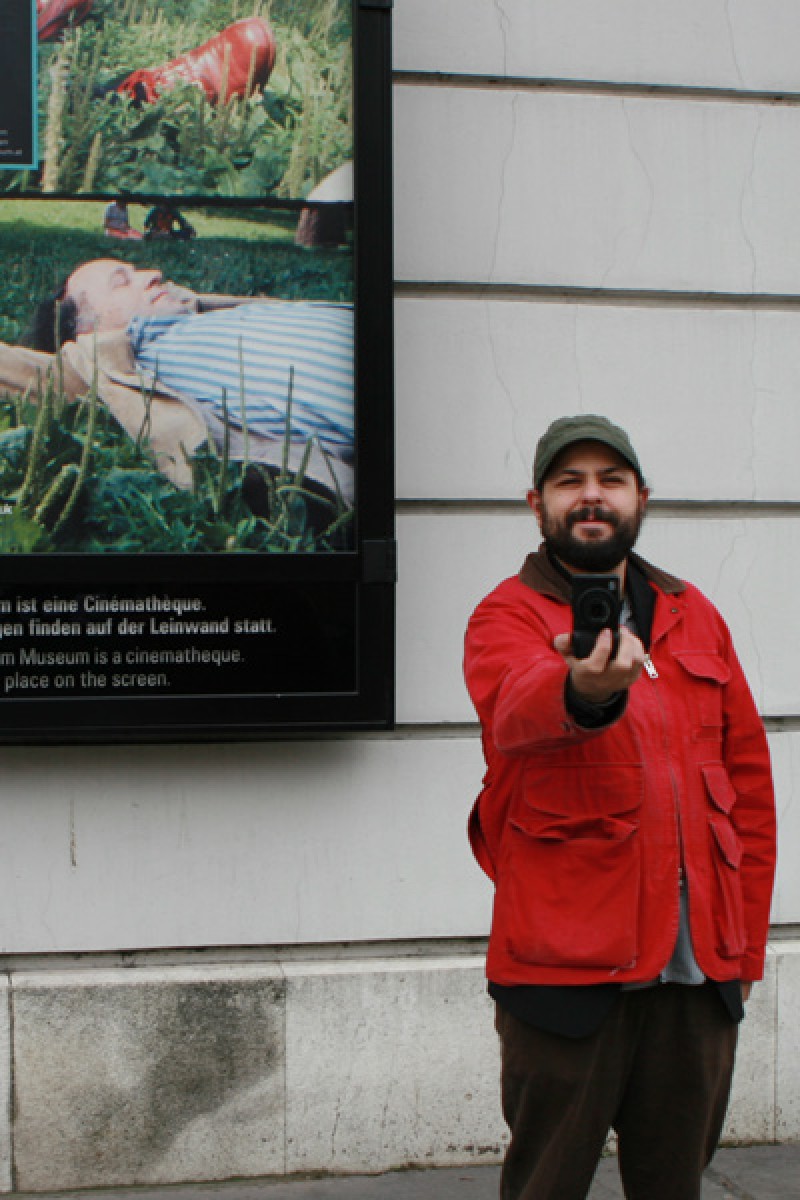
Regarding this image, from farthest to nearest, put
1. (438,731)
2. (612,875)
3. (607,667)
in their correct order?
1. (438,731)
2. (612,875)
3. (607,667)

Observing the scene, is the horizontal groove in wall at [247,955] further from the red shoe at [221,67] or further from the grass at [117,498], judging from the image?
the red shoe at [221,67]

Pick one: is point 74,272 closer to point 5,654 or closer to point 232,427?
point 232,427

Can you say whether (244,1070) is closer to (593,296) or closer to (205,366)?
(205,366)

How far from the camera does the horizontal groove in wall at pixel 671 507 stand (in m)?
4.51

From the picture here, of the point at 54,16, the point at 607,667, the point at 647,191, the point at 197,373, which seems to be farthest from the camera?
the point at 647,191

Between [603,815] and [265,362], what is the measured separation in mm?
2116

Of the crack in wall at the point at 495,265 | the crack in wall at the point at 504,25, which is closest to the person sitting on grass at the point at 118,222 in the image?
the crack in wall at the point at 495,265

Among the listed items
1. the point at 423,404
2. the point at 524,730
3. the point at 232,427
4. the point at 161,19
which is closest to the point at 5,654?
the point at 232,427

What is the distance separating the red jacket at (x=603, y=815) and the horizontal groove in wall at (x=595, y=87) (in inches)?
87.3

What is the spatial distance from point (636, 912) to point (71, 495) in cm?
226

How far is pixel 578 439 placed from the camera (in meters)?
2.74

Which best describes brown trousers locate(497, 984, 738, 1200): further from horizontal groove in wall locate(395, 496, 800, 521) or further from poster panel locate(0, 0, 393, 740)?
horizontal groove in wall locate(395, 496, 800, 521)

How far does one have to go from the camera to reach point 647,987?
107 inches

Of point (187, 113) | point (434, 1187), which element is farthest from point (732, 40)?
point (434, 1187)
